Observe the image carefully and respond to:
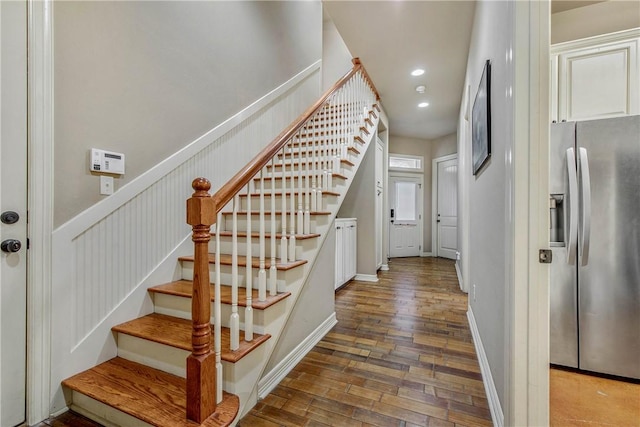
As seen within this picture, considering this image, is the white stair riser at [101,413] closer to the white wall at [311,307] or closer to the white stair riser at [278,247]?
the white wall at [311,307]

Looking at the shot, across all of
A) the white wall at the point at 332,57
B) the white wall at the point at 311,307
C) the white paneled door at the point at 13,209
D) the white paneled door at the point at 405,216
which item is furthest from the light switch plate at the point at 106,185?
the white paneled door at the point at 405,216

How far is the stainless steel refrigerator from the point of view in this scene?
175 centimetres

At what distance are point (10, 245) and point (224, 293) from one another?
0.97 m

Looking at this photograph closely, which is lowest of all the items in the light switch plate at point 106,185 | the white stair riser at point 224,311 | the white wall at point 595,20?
the white stair riser at point 224,311

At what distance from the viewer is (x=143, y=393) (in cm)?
131

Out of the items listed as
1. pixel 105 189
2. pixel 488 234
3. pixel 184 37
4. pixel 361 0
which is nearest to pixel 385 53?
pixel 361 0

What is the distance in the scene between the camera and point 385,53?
349cm

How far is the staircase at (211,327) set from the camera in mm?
1169

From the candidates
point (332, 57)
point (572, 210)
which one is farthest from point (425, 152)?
point (572, 210)

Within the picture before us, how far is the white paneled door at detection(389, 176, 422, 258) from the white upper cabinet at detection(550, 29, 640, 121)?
174 inches

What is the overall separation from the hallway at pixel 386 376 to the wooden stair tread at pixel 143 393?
311 millimetres

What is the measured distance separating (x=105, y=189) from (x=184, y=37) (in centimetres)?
124

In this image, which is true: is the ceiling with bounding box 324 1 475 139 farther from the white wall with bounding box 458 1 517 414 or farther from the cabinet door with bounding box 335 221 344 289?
the cabinet door with bounding box 335 221 344 289

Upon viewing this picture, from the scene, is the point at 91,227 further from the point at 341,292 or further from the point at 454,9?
the point at 454,9
